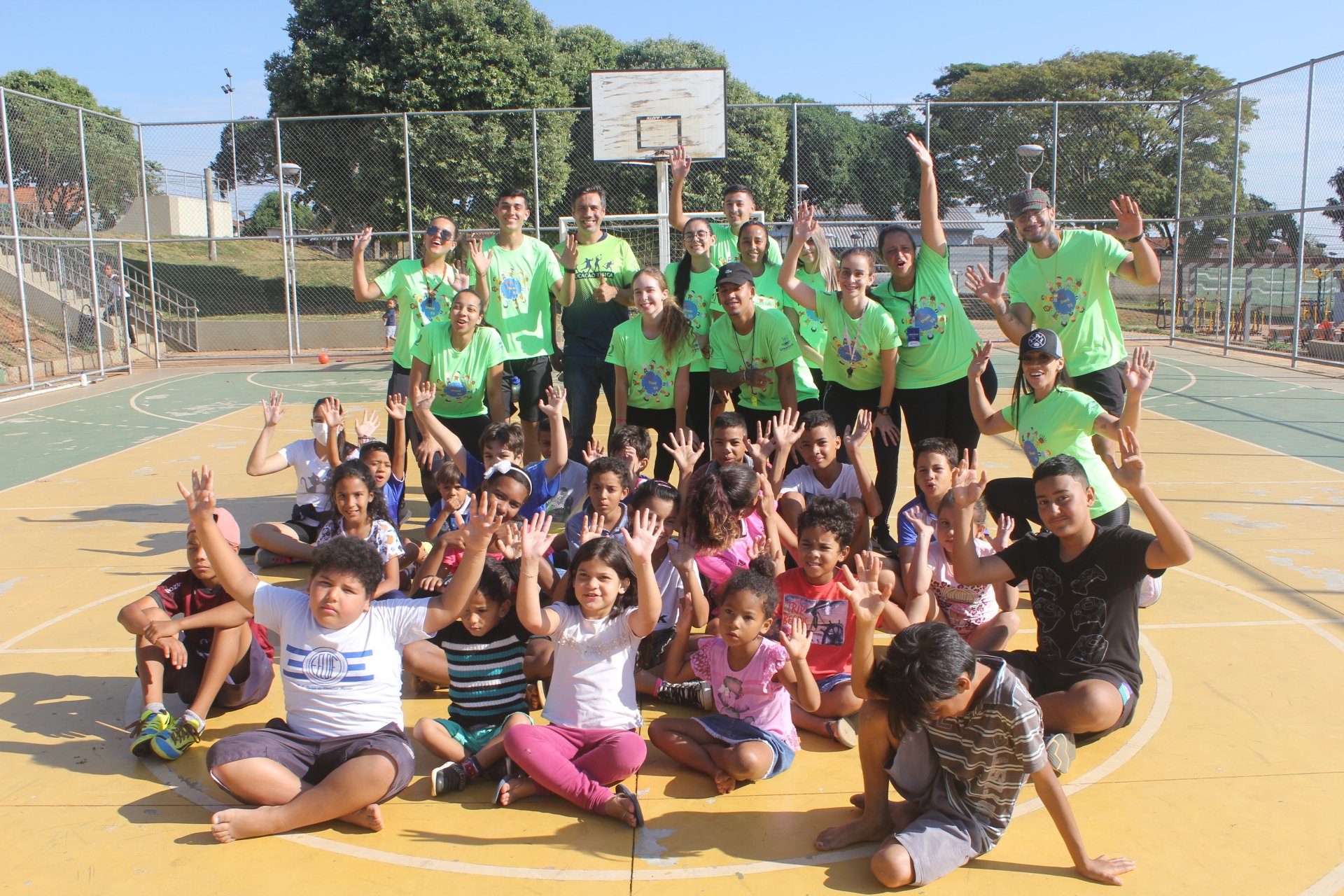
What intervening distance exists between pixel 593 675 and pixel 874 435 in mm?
2895

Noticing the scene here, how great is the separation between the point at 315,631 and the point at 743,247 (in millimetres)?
3695

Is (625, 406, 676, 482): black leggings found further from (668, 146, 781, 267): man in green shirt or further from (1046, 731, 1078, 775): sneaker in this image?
(1046, 731, 1078, 775): sneaker

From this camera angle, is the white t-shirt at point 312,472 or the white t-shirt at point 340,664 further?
the white t-shirt at point 312,472

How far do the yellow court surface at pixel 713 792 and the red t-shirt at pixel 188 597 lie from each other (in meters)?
0.43

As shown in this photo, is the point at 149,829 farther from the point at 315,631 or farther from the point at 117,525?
the point at 117,525

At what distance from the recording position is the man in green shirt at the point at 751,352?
5.79 meters

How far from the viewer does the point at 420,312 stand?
7.09 metres

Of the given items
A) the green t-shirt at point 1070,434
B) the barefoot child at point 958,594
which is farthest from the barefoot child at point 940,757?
the green t-shirt at point 1070,434

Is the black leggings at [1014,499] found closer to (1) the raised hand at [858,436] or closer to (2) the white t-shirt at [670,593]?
(1) the raised hand at [858,436]

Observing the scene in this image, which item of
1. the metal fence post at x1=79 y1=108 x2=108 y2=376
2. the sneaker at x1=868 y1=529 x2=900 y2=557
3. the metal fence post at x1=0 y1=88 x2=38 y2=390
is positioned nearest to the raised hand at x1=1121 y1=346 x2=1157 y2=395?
the sneaker at x1=868 y1=529 x2=900 y2=557

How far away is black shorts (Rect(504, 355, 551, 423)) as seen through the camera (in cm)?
691

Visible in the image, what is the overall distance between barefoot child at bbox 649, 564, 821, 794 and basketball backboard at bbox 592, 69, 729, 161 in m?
11.1

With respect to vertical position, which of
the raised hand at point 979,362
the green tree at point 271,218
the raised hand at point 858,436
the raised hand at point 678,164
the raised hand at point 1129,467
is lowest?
the raised hand at point 858,436

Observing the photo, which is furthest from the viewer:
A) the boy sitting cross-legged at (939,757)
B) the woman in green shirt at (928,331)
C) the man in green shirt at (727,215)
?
the man in green shirt at (727,215)
